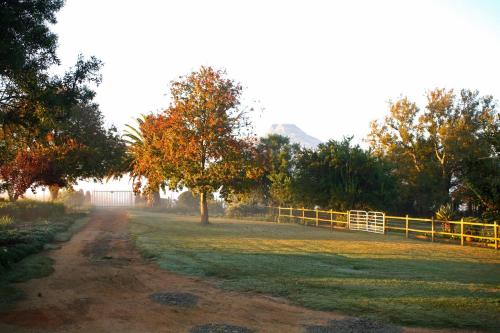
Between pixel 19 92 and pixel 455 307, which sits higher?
pixel 19 92

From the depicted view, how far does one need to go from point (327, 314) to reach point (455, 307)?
2.95 m

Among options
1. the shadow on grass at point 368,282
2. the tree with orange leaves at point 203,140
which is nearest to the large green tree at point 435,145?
the tree with orange leaves at point 203,140

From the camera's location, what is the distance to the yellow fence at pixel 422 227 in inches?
879

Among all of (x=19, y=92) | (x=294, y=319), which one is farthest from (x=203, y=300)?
(x=19, y=92)

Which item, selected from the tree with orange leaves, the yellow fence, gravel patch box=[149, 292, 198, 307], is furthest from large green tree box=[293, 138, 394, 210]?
gravel patch box=[149, 292, 198, 307]

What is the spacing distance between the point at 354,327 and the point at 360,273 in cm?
556

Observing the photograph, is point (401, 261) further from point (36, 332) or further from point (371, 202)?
point (371, 202)

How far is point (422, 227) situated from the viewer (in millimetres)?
36125

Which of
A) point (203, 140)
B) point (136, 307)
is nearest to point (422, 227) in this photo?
point (203, 140)

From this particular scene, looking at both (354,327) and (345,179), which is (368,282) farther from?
(345,179)

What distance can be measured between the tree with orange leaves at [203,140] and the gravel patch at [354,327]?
23.2 meters

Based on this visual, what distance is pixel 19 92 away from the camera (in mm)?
16062

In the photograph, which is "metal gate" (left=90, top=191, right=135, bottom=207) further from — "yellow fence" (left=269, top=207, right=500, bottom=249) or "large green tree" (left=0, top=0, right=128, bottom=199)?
"large green tree" (left=0, top=0, right=128, bottom=199)

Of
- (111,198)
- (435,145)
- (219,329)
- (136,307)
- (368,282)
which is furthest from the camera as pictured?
(111,198)
